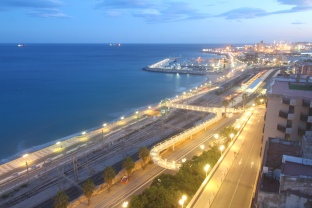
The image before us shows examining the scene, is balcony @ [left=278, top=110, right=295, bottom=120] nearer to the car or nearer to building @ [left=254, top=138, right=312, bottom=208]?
building @ [left=254, top=138, right=312, bottom=208]

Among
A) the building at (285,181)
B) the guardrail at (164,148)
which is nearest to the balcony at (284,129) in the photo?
the building at (285,181)

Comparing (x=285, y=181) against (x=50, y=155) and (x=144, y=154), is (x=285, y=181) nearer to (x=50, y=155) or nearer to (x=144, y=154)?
(x=144, y=154)

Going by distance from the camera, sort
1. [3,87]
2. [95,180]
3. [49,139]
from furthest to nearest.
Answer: [3,87]
[49,139]
[95,180]

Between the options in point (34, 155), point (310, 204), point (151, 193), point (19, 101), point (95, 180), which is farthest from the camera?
point (19, 101)

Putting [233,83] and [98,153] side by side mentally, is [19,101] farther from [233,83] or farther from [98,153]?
[233,83]

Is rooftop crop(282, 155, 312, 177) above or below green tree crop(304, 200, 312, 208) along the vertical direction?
above

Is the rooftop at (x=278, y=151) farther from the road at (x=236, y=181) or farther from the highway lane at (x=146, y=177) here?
the highway lane at (x=146, y=177)

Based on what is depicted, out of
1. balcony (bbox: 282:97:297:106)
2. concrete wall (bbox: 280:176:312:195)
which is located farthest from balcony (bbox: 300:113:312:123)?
concrete wall (bbox: 280:176:312:195)

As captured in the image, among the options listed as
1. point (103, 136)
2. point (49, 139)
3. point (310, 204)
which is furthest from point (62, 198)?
point (49, 139)
